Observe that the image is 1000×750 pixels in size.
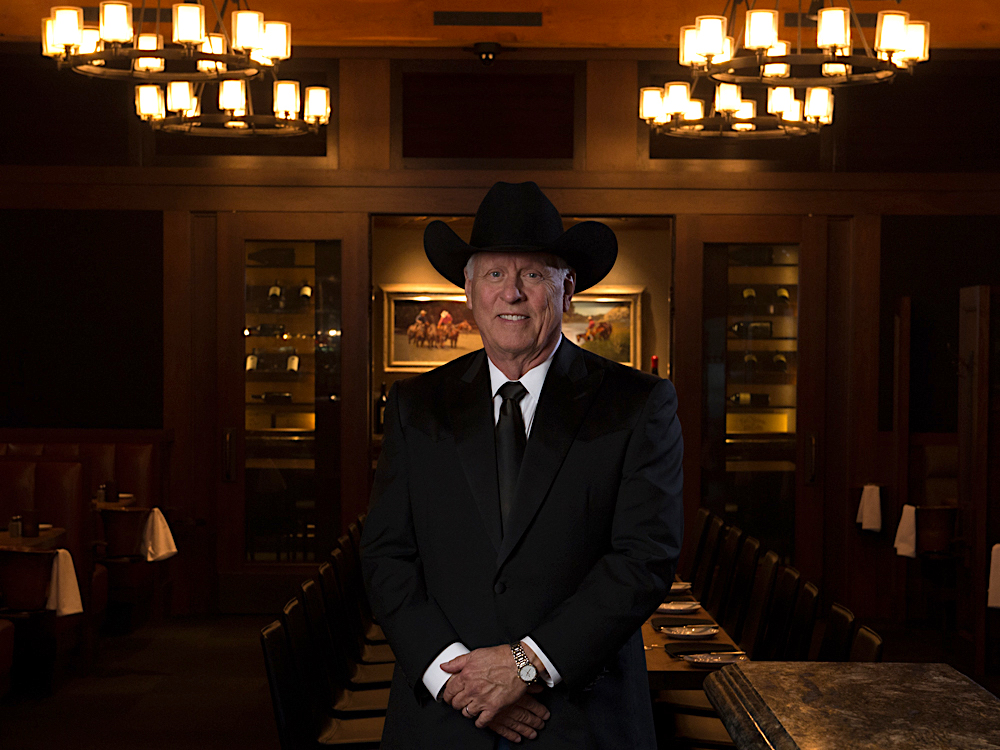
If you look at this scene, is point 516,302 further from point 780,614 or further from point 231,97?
point 231,97

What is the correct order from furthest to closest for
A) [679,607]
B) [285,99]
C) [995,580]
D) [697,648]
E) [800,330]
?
[800,330] < [285,99] < [995,580] < [679,607] < [697,648]

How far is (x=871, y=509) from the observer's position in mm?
6688

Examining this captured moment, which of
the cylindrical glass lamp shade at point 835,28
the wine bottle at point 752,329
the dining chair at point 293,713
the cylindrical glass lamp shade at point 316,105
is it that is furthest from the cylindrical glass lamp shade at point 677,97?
the dining chair at point 293,713

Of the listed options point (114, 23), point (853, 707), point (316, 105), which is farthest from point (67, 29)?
point (853, 707)

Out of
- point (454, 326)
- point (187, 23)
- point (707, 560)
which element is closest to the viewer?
point (187, 23)

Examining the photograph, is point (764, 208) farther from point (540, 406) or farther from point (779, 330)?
point (540, 406)

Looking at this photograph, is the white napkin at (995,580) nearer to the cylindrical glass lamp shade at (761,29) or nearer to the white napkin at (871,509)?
the white napkin at (871,509)

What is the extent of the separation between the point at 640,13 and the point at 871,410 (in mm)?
3040

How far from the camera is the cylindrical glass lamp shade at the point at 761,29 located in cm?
405

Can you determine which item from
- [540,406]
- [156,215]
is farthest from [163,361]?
[540,406]

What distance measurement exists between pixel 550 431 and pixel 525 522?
0.18m

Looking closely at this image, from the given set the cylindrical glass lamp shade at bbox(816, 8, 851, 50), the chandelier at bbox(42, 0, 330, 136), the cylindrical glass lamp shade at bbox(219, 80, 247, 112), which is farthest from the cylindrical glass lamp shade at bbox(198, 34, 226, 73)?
the cylindrical glass lamp shade at bbox(816, 8, 851, 50)

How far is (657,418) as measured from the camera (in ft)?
6.28

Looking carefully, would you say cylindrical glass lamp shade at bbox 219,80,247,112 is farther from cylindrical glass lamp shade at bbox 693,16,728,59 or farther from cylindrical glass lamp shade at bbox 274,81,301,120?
cylindrical glass lamp shade at bbox 693,16,728,59
